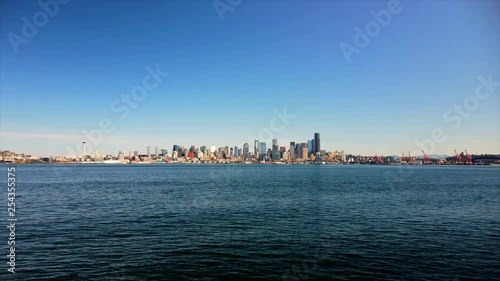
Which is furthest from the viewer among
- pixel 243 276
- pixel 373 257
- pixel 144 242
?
pixel 144 242

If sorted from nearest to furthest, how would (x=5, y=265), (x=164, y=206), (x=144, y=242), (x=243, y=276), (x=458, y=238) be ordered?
(x=243, y=276) → (x=5, y=265) → (x=144, y=242) → (x=458, y=238) → (x=164, y=206)

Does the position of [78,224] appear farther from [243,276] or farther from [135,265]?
[243,276]

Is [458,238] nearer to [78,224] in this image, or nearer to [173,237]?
[173,237]

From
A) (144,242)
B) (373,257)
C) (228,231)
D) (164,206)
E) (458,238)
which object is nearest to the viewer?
(373,257)

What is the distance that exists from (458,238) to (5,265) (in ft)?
149

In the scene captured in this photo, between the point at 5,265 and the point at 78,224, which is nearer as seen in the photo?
the point at 5,265

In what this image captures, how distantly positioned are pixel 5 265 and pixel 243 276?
20.2 meters

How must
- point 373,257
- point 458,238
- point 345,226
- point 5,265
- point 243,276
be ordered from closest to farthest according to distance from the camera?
point 243,276, point 5,265, point 373,257, point 458,238, point 345,226

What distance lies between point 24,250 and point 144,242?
11064 mm

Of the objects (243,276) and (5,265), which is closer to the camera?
(243,276)

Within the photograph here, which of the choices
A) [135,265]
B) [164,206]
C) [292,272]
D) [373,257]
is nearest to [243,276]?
[292,272]

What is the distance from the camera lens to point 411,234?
36500 mm

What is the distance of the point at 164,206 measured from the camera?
5612 centimetres

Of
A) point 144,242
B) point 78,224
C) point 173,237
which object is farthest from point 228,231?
point 78,224
